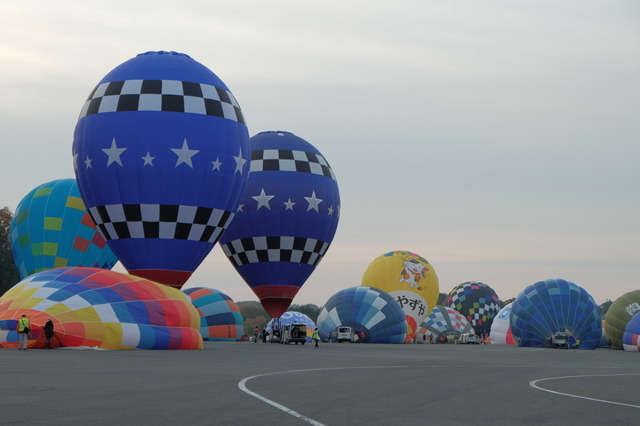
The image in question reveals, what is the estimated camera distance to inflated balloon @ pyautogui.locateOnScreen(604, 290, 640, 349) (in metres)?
60.7

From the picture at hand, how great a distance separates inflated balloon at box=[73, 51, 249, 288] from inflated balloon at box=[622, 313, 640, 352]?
2901 centimetres

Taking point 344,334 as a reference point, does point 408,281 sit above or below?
above

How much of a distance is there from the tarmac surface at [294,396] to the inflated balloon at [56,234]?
29.0 m

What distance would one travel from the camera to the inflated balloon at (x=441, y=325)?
8022 cm

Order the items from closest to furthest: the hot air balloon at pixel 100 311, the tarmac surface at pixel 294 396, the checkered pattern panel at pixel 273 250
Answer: the tarmac surface at pixel 294 396 < the hot air balloon at pixel 100 311 < the checkered pattern panel at pixel 273 250

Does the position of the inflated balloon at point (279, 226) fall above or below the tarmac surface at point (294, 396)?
above

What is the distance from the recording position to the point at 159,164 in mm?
35469

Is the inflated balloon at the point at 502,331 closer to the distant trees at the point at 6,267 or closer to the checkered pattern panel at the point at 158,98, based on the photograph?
the distant trees at the point at 6,267

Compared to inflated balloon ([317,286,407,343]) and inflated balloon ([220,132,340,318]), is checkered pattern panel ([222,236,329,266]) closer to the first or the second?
inflated balloon ([220,132,340,318])

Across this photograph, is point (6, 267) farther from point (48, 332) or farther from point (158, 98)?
point (48, 332)

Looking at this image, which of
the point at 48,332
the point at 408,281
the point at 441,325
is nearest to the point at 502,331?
the point at 441,325

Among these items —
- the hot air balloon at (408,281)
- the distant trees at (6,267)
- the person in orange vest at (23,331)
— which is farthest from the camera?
the distant trees at (6,267)

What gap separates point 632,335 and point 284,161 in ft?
78.5

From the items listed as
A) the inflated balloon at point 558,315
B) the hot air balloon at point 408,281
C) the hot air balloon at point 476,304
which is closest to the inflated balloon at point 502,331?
the hot air balloon at point 408,281
